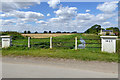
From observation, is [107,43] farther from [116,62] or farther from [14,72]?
[14,72]

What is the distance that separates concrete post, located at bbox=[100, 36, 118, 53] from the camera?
293 inches

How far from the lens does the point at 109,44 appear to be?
24.9 ft

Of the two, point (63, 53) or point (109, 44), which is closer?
point (63, 53)

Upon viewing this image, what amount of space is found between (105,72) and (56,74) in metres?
2.00

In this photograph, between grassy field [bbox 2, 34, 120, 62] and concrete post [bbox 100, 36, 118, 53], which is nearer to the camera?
grassy field [bbox 2, 34, 120, 62]

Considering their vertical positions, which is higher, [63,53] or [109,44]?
[109,44]

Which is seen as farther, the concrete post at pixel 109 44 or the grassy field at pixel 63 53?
the concrete post at pixel 109 44

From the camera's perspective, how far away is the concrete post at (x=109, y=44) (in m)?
7.44

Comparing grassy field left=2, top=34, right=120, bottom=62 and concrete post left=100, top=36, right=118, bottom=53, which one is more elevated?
concrete post left=100, top=36, right=118, bottom=53

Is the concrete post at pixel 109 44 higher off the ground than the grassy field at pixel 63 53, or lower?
higher

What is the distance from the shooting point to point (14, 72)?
4090 millimetres

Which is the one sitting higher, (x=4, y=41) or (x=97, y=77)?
(x=4, y=41)

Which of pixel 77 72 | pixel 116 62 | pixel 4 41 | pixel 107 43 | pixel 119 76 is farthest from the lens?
pixel 4 41

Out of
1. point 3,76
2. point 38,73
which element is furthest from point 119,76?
point 3,76
